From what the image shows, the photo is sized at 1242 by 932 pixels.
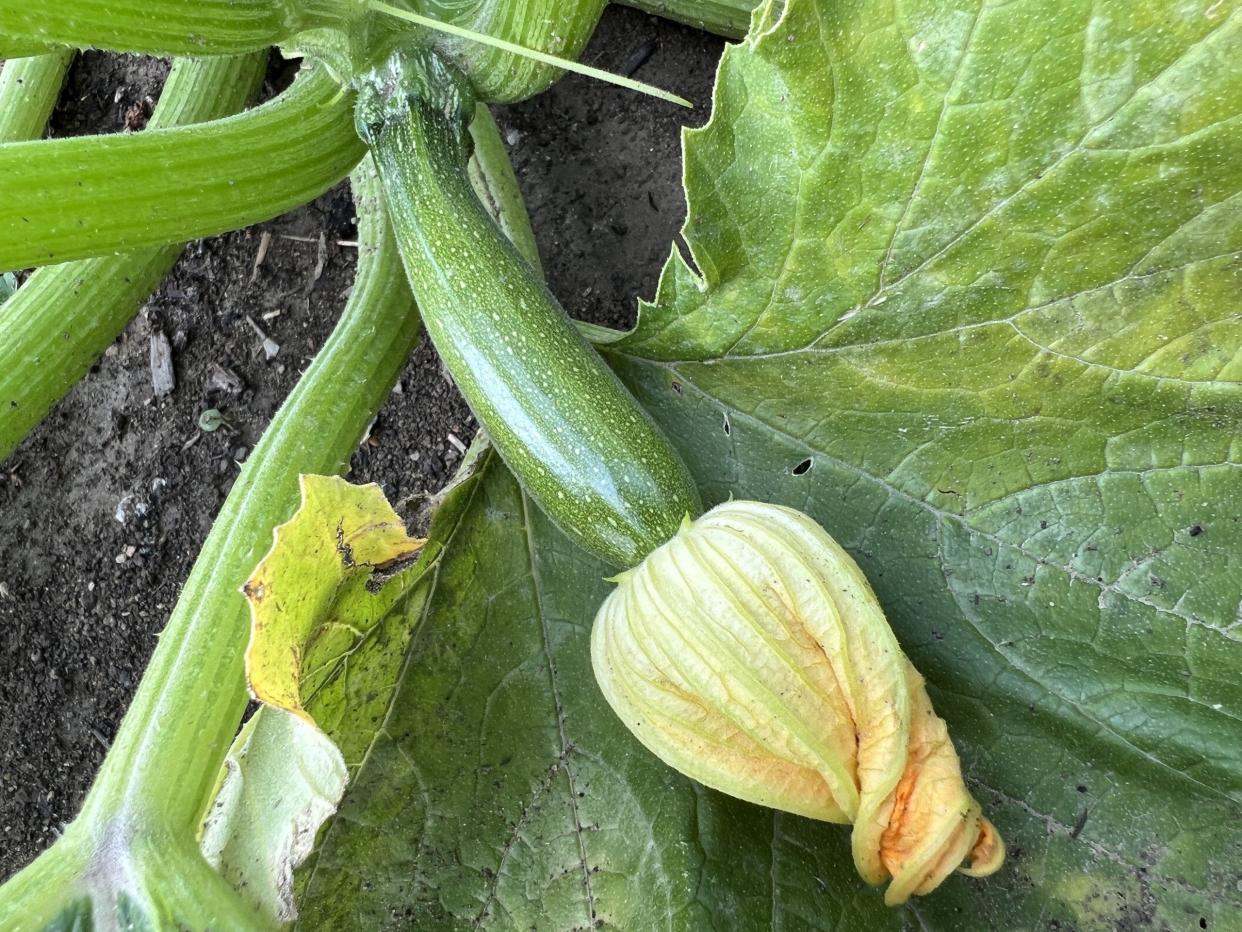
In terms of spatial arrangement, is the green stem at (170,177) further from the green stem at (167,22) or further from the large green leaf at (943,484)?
the large green leaf at (943,484)

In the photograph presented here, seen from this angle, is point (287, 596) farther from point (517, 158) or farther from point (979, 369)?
point (517, 158)

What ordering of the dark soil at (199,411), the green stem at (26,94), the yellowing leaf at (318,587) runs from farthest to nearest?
the dark soil at (199,411)
the green stem at (26,94)
the yellowing leaf at (318,587)

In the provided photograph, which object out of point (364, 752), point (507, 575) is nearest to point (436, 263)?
point (507, 575)

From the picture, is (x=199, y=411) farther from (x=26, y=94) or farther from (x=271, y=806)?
(x=271, y=806)

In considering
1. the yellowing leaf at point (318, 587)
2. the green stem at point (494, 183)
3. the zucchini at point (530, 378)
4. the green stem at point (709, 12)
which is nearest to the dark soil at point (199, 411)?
the green stem at point (709, 12)

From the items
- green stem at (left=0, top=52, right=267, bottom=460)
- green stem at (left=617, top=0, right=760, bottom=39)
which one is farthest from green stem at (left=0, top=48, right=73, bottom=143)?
green stem at (left=617, top=0, right=760, bottom=39)
